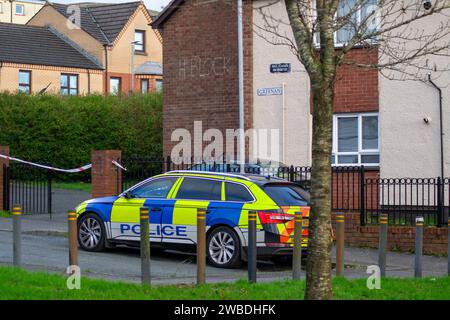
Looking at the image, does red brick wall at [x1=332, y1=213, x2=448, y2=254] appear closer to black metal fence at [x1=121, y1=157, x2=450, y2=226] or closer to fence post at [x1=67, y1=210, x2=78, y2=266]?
black metal fence at [x1=121, y1=157, x2=450, y2=226]

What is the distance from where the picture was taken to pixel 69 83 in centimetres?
5281

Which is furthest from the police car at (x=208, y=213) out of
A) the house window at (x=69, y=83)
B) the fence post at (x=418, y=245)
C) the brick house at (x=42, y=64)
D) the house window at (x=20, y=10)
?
the house window at (x=20, y=10)

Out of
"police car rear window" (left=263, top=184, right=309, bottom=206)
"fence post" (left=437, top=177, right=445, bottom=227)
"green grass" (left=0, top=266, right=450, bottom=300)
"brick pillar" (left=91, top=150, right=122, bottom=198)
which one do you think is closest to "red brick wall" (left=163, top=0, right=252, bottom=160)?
"brick pillar" (left=91, top=150, right=122, bottom=198)

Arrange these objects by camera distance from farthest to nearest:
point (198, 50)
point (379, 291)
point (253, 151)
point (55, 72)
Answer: point (55, 72)
point (198, 50)
point (253, 151)
point (379, 291)

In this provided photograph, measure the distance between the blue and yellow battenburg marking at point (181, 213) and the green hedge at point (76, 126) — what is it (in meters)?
16.8

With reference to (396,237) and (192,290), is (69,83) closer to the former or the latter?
(396,237)

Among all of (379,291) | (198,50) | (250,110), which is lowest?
(379,291)

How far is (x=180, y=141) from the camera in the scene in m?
26.5

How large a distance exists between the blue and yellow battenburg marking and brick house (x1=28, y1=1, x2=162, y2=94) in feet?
121

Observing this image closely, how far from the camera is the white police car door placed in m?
16.7
